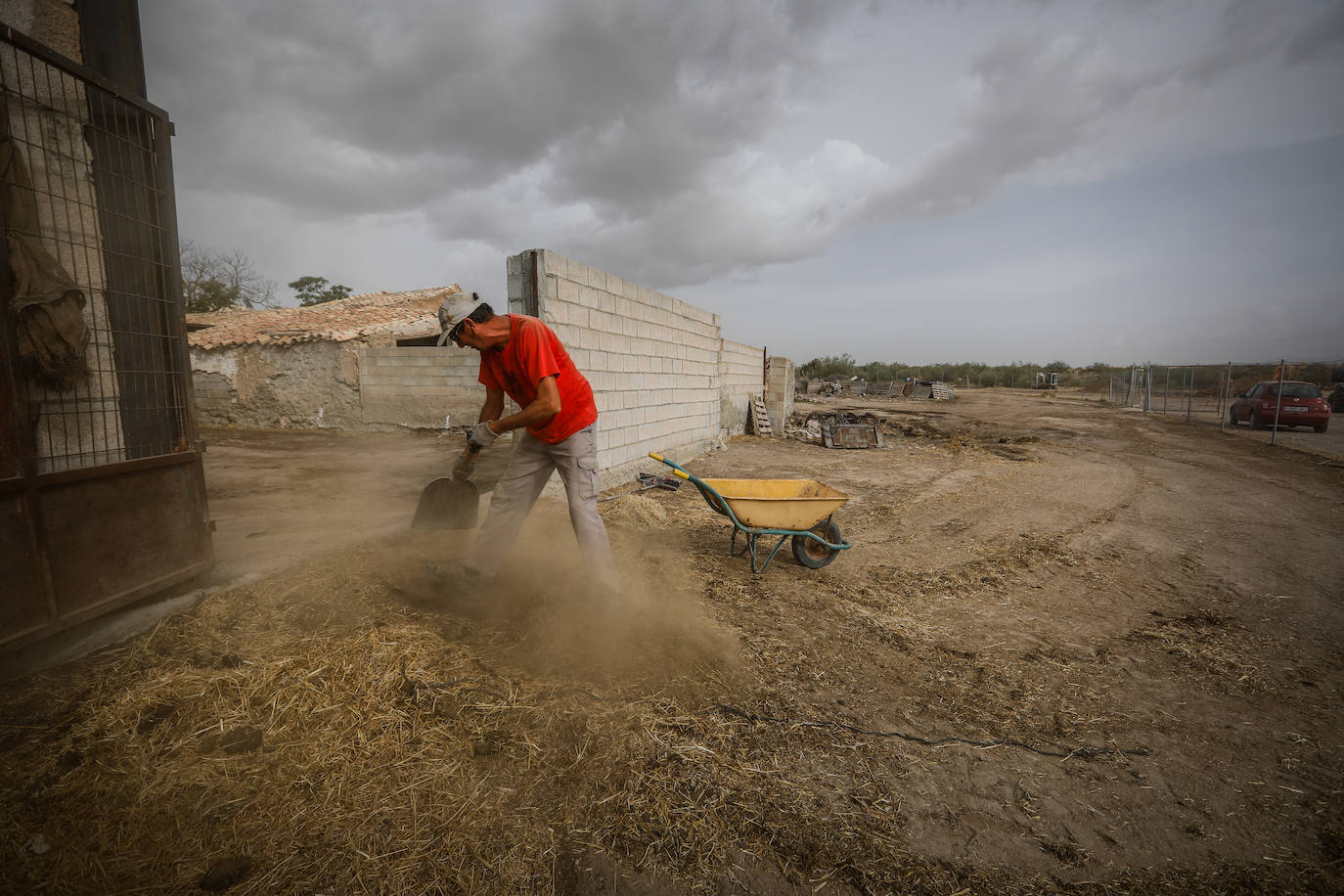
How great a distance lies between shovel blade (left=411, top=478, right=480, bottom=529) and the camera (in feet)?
11.6

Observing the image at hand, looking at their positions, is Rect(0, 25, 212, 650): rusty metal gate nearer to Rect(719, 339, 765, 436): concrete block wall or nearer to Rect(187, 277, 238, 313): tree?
Rect(719, 339, 765, 436): concrete block wall

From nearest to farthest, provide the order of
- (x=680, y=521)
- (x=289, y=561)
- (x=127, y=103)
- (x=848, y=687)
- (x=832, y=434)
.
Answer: (x=848, y=687)
(x=127, y=103)
(x=289, y=561)
(x=680, y=521)
(x=832, y=434)

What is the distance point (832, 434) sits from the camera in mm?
11938

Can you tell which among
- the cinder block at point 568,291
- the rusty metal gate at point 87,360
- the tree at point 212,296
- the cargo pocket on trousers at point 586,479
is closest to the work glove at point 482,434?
the cargo pocket on trousers at point 586,479

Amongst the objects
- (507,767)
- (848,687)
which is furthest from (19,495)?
(848,687)

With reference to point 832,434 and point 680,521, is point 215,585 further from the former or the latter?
point 832,434

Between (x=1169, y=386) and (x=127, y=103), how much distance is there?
86.9 feet

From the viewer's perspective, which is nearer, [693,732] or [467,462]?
[693,732]

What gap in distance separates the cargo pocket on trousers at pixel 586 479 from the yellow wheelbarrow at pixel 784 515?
2.39 ft

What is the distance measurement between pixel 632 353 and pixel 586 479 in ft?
14.0

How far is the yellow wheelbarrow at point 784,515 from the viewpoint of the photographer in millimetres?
3889

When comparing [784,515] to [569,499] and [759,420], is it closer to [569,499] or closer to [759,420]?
[569,499]

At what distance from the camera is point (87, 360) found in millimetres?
2699

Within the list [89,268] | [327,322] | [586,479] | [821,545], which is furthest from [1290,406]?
[327,322]
